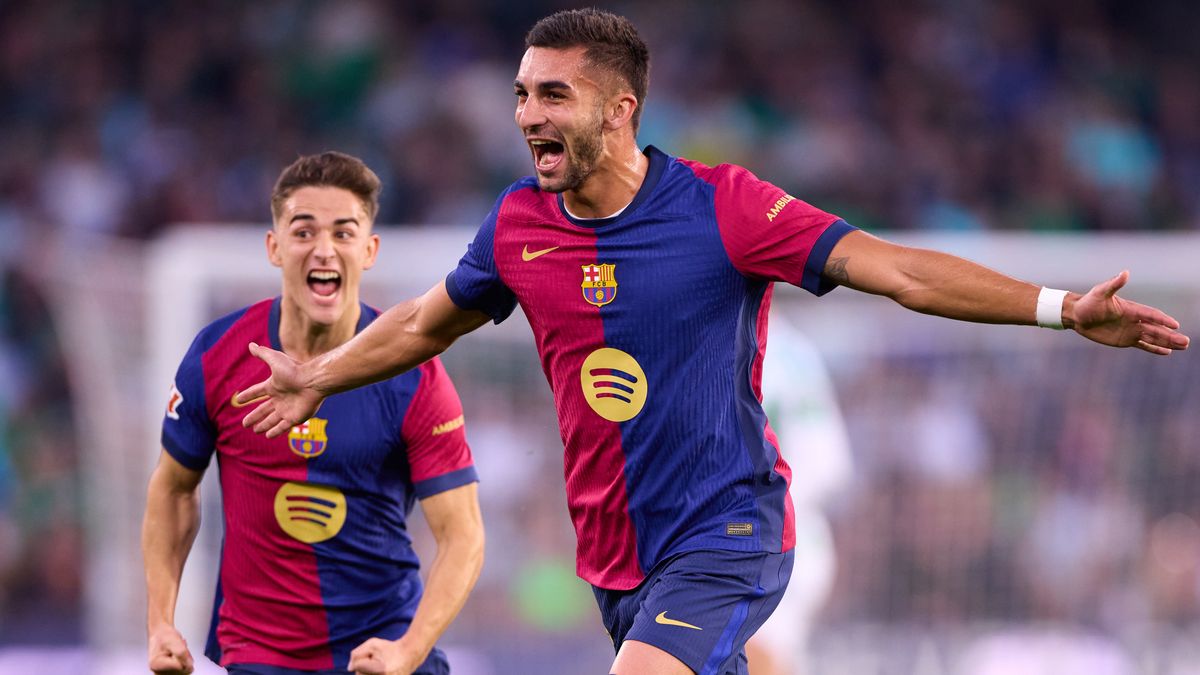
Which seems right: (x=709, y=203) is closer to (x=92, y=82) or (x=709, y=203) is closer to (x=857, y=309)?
(x=857, y=309)

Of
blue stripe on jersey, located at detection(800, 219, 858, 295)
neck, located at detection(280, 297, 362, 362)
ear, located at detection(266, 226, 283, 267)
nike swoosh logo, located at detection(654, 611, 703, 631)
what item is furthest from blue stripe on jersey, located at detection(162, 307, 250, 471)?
blue stripe on jersey, located at detection(800, 219, 858, 295)

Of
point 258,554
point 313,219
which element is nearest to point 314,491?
point 258,554

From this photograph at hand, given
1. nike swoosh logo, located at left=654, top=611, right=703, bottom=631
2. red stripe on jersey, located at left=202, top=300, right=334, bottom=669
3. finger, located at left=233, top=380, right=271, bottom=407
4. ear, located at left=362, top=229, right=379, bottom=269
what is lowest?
nike swoosh logo, located at left=654, top=611, right=703, bottom=631

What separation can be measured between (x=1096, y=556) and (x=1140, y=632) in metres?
0.51

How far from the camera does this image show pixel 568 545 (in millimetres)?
9508

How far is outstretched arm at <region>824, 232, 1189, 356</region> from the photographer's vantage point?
3850mm

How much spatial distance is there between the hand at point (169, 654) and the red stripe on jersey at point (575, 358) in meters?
1.32

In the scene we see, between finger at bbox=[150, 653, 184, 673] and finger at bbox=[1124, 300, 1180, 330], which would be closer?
finger at bbox=[1124, 300, 1180, 330]

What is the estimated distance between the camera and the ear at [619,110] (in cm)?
453

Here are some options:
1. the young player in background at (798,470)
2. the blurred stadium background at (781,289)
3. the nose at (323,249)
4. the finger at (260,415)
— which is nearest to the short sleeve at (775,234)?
the finger at (260,415)

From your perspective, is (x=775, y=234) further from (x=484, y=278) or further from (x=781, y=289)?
(x=781, y=289)

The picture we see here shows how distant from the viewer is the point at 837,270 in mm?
4199

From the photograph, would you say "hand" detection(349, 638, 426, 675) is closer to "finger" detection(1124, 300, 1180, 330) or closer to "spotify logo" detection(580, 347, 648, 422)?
"spotify logo" detection(580, 347, 648, 422)

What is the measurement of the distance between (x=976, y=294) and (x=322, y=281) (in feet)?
7.39
